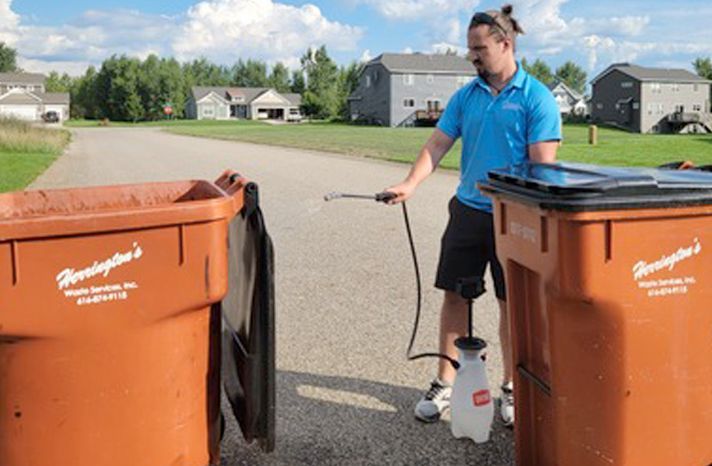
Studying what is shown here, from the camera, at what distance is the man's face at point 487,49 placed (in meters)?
3.28

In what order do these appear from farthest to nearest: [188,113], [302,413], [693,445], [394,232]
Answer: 1. [188,113]
2. [394,232]
3. [302,413]
4. [693,445]

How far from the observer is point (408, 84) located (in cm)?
6981

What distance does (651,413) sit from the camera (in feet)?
8.75

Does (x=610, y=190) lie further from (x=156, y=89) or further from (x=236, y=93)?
(x=236, y=93)

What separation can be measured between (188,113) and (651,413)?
112 meters

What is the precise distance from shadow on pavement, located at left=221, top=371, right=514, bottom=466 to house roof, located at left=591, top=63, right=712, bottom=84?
70.4 m

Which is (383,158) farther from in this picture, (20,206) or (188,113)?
(188,113)

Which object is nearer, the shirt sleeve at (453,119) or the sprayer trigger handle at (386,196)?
the sprayer trigger handle at (386,196)

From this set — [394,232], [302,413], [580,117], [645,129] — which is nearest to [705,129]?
[645,129]

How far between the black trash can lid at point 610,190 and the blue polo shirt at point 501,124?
22.6 inches

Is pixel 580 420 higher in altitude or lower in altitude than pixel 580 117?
lower

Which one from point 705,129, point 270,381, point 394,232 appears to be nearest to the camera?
point 270,381

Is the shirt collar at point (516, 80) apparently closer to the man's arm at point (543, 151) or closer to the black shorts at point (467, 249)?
the man's arm at point (543, 151)

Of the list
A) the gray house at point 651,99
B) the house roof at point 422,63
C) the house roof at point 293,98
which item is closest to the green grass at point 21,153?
the house roof at point 422,63
